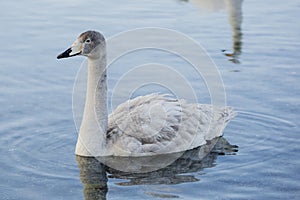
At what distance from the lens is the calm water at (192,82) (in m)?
6.57

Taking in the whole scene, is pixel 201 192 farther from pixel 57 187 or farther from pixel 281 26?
pixel 281 26

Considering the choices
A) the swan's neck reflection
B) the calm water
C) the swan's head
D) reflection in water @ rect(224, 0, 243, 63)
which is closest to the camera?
the swan's neck reflection

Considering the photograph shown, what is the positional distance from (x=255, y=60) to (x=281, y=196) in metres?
4.45

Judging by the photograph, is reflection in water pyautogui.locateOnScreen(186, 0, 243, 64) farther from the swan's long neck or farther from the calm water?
the swan's long neck

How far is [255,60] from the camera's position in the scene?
10438mm

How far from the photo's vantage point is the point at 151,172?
691cm

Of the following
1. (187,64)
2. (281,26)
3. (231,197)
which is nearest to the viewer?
(231,197)

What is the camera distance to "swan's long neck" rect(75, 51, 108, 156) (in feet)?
23.7

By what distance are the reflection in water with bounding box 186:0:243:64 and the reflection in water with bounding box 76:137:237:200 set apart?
10.7ft

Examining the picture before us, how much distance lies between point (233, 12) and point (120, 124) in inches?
241

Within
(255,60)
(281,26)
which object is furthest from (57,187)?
(281,26)

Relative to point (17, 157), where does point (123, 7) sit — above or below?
above

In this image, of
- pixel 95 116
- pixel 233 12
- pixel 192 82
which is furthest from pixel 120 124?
pixel 233 12

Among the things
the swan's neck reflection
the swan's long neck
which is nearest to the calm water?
the swan's neck reflection
